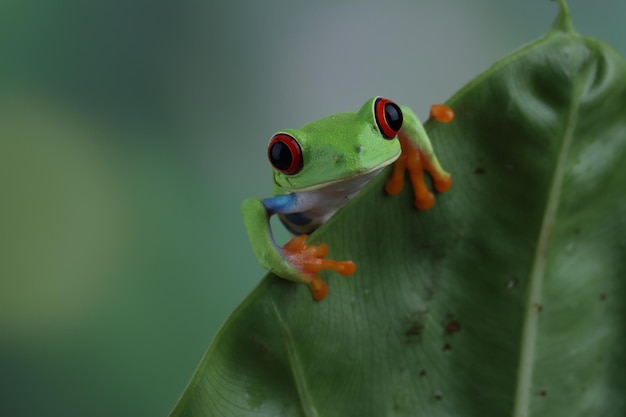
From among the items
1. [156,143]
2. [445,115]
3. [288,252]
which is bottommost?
[156,143]

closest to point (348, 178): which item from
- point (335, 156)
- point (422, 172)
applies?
point (335, 156)

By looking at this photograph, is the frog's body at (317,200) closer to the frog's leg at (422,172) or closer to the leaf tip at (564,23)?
the frog's leg at (422,172)

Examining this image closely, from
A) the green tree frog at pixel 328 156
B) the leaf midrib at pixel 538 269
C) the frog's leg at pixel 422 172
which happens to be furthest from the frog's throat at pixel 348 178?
the leaf midrib at pixel 538 269

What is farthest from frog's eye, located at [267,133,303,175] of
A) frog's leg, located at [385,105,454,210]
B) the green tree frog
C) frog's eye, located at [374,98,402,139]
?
frog's leg, located at [385,105,454,210]

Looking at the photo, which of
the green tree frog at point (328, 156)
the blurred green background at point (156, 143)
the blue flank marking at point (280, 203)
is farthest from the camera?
the blurred green background at point (156, 143)

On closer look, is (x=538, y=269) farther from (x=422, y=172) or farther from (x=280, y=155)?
(x=280, y=155)

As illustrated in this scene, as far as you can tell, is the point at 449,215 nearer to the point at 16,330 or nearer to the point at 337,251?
the point at 337,251
